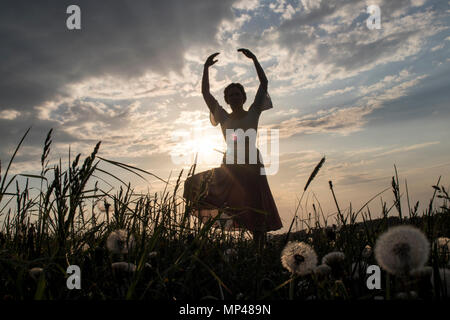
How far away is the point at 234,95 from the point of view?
8383 millimetres

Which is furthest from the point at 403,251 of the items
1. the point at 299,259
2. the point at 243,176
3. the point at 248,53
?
the point at 248,53

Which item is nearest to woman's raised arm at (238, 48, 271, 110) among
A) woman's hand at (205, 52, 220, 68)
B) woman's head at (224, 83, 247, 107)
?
woman's head at (224, 83, 247, 107)

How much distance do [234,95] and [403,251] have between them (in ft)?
24.5

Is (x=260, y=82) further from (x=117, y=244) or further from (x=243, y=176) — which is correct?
(x=117, y=244)

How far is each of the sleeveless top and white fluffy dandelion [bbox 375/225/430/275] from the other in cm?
654

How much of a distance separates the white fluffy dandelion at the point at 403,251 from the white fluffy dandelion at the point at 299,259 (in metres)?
0.43

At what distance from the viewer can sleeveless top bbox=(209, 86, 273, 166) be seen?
25.9 ft

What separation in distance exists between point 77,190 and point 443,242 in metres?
2.35

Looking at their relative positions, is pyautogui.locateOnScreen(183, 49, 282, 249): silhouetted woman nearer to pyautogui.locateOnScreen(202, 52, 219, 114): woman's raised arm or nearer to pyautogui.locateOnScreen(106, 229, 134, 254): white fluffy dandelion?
pyautogui.locateOnScreen(202, 52, 219, 114): woman's raised arm

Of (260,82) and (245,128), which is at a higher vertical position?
(260,82)

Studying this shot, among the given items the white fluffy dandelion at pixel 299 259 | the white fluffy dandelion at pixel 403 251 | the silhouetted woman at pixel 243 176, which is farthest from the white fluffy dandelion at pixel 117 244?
the silhouetted woman at pixel 243 176

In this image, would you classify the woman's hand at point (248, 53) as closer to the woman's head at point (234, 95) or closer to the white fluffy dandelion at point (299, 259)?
the woman's head at point (234, 95)
